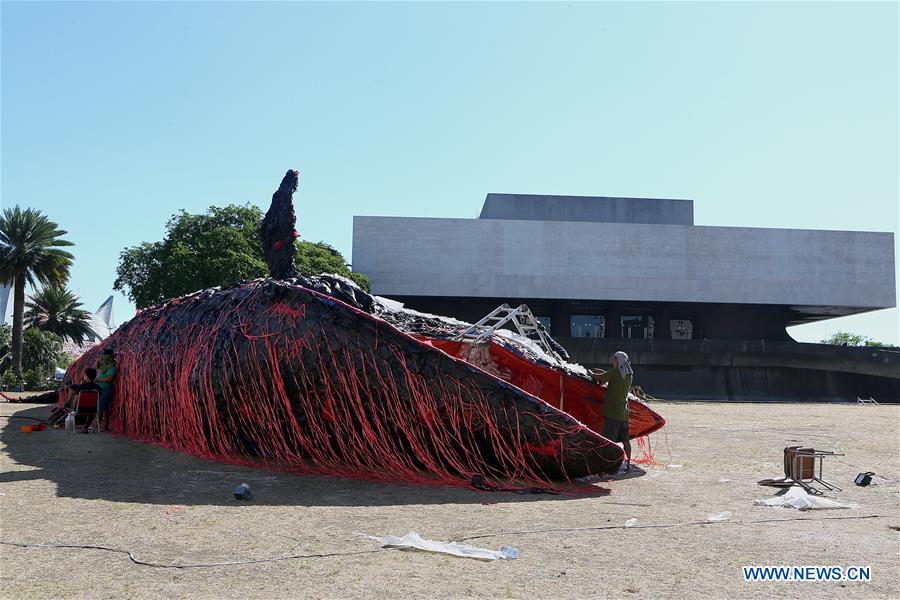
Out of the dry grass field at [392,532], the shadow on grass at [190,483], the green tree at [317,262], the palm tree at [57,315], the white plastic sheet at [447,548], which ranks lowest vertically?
the shadow on grass at [190,483]

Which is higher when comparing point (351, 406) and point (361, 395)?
point (361, 395)

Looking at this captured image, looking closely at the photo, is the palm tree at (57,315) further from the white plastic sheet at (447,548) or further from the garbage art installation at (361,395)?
the white plastic sheet at (447,548)

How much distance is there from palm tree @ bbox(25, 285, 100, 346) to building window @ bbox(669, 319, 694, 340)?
129 feet

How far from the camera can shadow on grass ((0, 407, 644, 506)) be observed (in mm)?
5875

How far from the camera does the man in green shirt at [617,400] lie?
7.88m

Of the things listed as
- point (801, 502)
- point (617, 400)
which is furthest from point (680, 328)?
point (801, 502)

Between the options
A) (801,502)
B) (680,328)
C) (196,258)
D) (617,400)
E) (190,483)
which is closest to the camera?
(801,502)

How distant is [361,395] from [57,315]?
4015 centimetres

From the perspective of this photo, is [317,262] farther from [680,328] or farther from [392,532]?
[392,532]

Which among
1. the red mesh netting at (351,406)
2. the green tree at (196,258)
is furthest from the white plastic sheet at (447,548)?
the green tree at (196,258)

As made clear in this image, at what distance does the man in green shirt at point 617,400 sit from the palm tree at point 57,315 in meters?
39.1

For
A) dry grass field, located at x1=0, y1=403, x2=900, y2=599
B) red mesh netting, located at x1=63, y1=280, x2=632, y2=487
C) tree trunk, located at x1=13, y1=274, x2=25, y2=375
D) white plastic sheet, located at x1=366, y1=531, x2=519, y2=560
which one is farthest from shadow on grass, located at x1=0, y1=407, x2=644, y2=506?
tree trunk, located at x1=13, y1=274, x2=25, y2=375

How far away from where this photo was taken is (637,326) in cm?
5069

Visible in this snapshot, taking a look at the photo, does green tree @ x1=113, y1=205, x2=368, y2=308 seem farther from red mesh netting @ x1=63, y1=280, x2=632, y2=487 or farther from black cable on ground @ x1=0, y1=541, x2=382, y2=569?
black cable on ground @ x1=0, y1=541, x2=382, y2=569
